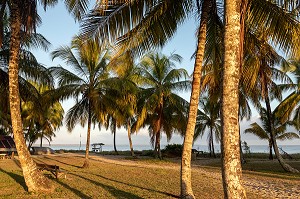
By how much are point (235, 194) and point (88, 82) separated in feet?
48.9

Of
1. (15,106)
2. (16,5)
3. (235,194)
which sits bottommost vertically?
(235,194)

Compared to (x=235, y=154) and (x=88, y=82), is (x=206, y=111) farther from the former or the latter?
(x=235, y=154)

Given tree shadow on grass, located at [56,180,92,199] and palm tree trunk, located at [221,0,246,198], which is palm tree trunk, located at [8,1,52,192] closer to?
tree shadow on grass, located at [56,180,92,199]

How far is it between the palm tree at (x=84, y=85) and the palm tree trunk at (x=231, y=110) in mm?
13476

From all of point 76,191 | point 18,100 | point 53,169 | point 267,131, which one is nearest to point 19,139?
point 18,100

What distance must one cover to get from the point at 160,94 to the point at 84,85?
808 cm

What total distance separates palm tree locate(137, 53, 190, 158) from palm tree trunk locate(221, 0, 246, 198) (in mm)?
19544

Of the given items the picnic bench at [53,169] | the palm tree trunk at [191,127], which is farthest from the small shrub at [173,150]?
the palm tree trunk at [191,127]

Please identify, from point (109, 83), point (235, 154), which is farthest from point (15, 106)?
point (109, 83)

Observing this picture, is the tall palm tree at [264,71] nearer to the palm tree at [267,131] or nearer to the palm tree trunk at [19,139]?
the palm tree trunk at [19,139]

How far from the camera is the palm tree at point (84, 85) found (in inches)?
695

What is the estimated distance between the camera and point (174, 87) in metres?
25.4

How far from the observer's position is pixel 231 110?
462 cm

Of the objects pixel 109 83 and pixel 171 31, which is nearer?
pixel 171 31
